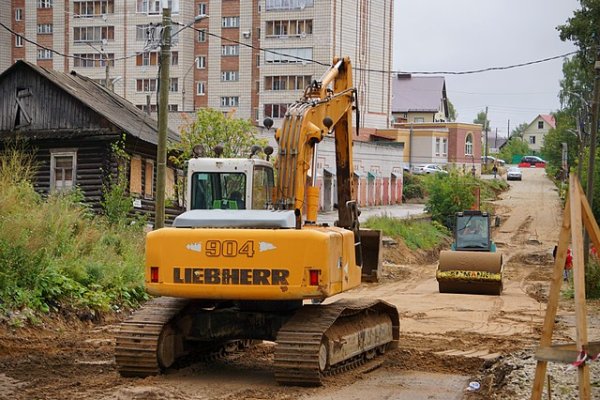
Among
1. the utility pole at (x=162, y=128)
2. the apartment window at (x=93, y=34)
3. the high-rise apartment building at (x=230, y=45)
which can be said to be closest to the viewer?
the utility pole at (x=162, y=128)

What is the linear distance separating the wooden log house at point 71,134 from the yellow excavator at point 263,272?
21.6 m

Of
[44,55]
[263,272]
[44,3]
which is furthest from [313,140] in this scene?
[44,55]

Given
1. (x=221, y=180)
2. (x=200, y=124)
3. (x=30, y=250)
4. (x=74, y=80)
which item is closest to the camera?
(x=221, y=180)

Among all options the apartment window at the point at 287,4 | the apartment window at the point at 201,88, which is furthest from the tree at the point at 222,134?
the apartment window at the point at 201,88

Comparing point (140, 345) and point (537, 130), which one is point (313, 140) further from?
point (537, 130)

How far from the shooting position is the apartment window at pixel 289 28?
243ft

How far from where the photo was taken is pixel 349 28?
246 feet

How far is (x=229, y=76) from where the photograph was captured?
7900 cm

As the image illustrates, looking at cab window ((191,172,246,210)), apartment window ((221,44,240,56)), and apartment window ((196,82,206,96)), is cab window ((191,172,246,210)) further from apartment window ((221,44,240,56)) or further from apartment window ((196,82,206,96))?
apartment window ((196,82,206,96))

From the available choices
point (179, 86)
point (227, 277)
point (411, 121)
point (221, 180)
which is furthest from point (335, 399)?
point (411, 121)

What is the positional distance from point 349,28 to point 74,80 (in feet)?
124

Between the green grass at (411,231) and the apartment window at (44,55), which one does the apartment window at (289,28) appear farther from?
the green grass at (411,231)

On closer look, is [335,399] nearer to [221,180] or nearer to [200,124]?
[221,180]

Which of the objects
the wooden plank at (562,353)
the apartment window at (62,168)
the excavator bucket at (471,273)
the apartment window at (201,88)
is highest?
the apartment window at (201,88)
